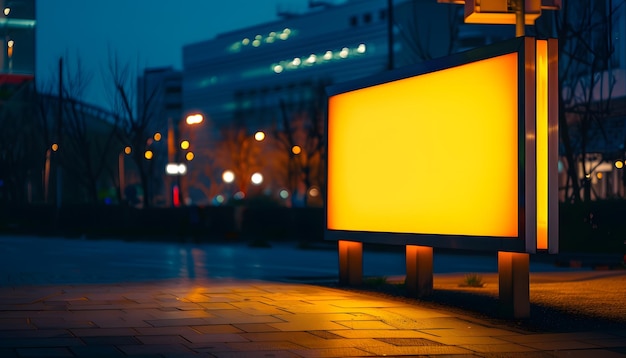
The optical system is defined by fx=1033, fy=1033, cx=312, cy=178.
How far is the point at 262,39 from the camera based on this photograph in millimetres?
139000

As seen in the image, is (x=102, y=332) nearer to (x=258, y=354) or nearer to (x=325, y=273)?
(x=258, y=354)

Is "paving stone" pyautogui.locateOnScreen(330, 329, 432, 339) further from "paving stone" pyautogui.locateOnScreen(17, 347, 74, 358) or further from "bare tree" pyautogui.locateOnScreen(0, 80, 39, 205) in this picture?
"bare tree" pyautogui.locateOnScreen(0, 80, 39, 205)

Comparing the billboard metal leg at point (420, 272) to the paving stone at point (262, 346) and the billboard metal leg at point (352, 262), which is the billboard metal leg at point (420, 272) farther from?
the paving stone at point (262, 346)

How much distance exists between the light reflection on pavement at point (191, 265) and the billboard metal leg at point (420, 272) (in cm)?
494

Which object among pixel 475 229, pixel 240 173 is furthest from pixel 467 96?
pixel 240 173

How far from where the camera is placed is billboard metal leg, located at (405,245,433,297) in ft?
53.2

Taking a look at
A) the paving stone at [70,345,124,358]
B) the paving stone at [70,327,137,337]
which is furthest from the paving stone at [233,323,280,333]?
the paving stone at [70,345,124,358]

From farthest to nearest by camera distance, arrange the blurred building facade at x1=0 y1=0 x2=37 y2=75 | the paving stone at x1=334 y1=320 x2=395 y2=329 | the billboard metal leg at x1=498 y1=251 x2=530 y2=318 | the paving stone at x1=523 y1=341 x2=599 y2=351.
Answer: the blurred building facade at x1=0 y1=0 x2=37 y2=75
the billboard metal leg at x1=498 y1=251 x2=530 y2=318
the paving stone at x1=334 y1=320 x2=395 y2=329
the paving stone at x1=523 y1=341 x2=599 y2=351

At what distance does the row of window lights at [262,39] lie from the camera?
13450 centimetres

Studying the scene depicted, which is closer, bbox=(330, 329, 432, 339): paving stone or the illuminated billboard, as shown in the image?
bbox=(330, 329, 432, 339): paving stone

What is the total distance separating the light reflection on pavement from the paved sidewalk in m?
4.78

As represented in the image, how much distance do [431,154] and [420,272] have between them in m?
2.02

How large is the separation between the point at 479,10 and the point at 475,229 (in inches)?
124

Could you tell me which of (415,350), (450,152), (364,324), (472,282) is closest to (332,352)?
(415,350)
